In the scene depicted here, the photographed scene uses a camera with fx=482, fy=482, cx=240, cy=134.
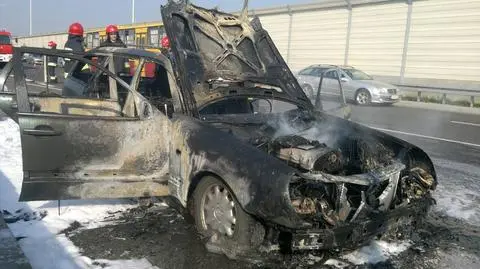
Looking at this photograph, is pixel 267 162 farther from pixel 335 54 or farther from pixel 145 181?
pixel 335 54

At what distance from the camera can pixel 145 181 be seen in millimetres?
4273

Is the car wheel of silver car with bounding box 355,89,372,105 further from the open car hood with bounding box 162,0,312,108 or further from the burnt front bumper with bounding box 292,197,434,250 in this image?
the burnt front bumper with bounding box 292,197,434,250

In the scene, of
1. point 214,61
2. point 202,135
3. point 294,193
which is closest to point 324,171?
point 294,193

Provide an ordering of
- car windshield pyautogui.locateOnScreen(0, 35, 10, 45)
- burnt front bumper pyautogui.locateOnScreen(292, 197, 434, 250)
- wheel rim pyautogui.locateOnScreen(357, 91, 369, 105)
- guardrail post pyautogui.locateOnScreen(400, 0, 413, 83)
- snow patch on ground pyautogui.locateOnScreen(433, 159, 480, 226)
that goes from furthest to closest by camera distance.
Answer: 1. car windshield pyautogui.locateOnScreen(0, 35, 10, 45)
2. guardrail post pyautogui.locateOnScreen(400, 0, 413, 83)
3. wheel rim pyautogui.locateOnScreen(357, 91, 369, 105)
4. snow patch on ground pyautogui.locateOnScreen(433, 159, 480, 226)
5. burnt front bumper pyautogui.locateOnScreen(292, 197, 434, 250)

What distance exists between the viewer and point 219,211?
12.5 feet

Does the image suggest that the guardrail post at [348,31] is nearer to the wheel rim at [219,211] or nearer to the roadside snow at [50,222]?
the roadside snow at [50,222]

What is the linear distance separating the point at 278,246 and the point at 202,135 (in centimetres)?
107

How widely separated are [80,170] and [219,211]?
1.32 meters

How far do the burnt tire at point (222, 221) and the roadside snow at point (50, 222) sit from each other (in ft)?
1.80

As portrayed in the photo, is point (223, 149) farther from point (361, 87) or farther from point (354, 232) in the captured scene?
point (361, 87)

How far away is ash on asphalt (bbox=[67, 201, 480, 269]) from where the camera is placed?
375 centimetres

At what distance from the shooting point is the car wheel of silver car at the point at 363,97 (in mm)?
18062

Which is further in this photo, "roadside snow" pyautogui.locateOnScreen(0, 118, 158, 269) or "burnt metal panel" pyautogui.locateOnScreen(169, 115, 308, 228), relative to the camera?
"roadside snow" pyautogui.locateOnScreen(0, 118, 158, 269)

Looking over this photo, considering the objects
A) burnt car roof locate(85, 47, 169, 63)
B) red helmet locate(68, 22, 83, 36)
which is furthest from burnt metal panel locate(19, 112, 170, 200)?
red helmet locate(68, 22, 83, 36)
